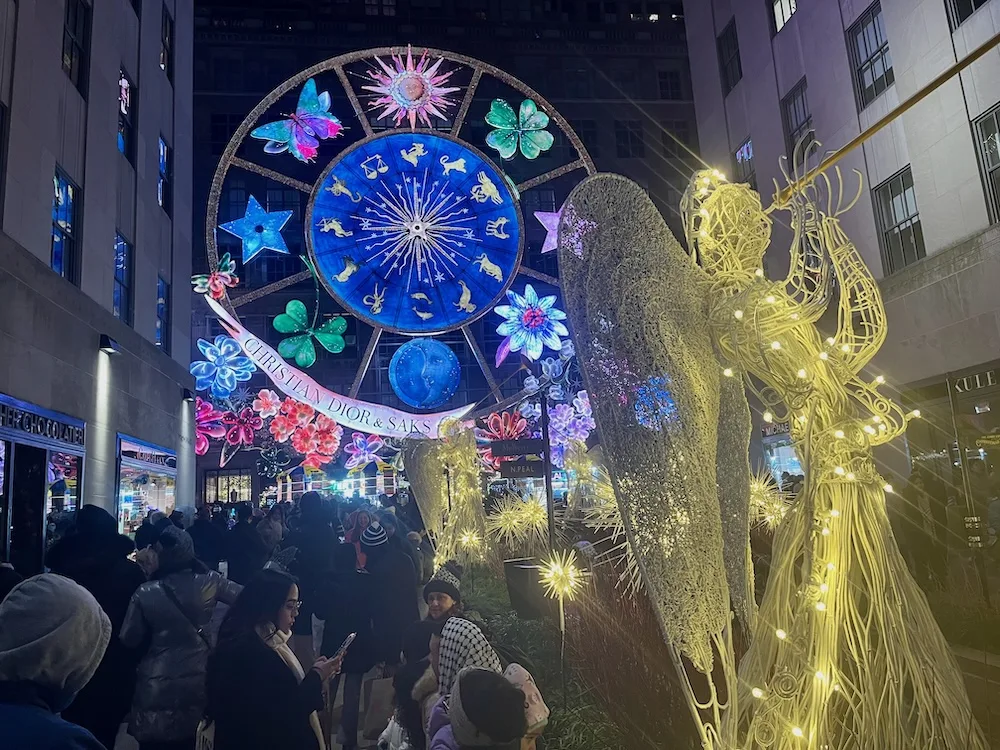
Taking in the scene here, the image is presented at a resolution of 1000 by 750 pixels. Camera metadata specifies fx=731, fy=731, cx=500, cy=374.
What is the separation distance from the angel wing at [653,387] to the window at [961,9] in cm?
864

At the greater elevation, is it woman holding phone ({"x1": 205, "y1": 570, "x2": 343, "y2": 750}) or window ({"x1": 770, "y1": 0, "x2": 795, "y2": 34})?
window ({"x1": 770, "y1": 0, "x2": 795, "y2": 34})

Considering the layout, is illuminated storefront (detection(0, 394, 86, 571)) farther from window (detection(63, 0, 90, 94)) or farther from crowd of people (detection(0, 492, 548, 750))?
window (detection(63, 0, 90, 94))

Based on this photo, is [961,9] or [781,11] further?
[781,11]

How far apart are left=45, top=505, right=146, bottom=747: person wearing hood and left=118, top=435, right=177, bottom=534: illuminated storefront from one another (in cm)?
A: 674

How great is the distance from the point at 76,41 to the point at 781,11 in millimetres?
11919

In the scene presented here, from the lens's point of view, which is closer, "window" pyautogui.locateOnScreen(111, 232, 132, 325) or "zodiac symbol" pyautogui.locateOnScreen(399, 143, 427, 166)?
"window" pyautogui.locateOnScreen(111, 232, 132, 325)

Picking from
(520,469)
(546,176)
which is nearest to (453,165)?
(546,176)

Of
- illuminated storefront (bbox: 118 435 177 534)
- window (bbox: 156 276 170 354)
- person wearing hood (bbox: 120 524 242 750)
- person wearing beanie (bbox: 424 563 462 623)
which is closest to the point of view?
person wearing hood (bbox: 120 524 242 750)

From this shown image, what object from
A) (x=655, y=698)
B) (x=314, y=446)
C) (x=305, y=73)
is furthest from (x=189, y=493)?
(x=655, y=698)

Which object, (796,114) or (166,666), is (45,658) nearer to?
(166,666)

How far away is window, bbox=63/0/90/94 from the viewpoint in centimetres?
912

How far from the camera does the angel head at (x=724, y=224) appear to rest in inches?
129

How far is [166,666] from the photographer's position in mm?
3539

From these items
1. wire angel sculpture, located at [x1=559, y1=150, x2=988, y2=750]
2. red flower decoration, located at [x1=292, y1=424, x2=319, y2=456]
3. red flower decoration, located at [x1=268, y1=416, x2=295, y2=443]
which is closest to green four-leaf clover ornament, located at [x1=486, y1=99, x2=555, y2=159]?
red flower decoration, located at [x1=268, y1=416, x2=295, y2=443]
